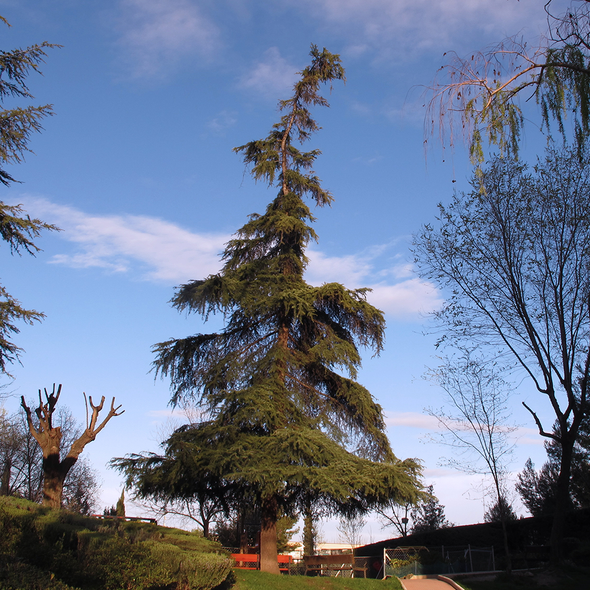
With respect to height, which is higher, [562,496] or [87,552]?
[562,496]

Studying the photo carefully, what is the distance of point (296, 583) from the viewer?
13.2 metres

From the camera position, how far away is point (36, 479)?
108ft

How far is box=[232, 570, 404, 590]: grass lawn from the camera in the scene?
12.5 metres

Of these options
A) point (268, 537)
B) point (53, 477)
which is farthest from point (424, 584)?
point (53, 477)

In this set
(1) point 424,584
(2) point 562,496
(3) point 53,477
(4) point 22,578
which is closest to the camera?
(4) point 22,578

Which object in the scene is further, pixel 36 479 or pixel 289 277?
pixel 36 479

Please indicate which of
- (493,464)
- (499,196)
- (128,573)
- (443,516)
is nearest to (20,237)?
(128,573)

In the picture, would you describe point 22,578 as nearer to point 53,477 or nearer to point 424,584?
point 53,477

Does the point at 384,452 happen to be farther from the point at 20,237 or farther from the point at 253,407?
the point at 20,237

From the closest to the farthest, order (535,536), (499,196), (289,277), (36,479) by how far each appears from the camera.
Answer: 1. (499,196)
2. (289,277)
3. (535,536)
4. (36,479)

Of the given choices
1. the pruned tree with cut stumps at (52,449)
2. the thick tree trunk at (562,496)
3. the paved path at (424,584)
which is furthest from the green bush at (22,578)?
the thick tree trunk at (562,496)

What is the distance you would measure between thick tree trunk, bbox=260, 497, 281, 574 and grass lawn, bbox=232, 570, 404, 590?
0.82 meters

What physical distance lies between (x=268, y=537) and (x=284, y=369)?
500 centimetres

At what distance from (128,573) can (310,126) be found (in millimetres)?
17031
